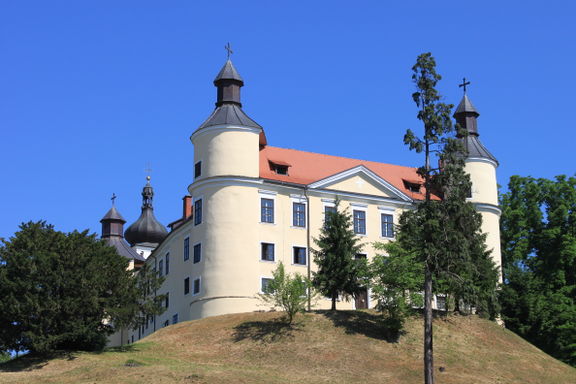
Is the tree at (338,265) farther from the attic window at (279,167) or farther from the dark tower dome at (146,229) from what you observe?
the dark tower dome at (146,229)

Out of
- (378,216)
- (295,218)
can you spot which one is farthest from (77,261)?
(378,216)

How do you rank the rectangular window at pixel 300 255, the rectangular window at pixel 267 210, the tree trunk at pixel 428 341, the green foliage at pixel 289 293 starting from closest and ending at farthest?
the tree trunk at pixel 428 341 < the green foliage at pixel 289 293 < the rectangular window at pixel 267 210 < the rectangular window at pixel 300 255

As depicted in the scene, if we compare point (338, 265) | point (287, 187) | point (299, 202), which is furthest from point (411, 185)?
point (338, 265)

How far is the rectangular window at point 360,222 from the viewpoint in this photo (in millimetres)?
60719

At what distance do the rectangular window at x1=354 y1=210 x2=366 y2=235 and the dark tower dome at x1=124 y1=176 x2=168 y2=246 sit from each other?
35486 millimetres

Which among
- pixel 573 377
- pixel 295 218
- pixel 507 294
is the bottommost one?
pixel 573 377

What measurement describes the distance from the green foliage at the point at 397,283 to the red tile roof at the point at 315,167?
10481 millimetres

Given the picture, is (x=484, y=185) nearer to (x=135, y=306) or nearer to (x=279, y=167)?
(x=279, y=167)

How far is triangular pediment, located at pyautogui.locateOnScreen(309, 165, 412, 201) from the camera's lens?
6062 cm

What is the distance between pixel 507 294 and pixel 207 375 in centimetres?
2735

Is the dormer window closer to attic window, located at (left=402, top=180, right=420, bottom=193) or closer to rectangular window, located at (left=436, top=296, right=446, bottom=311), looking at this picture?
attic window, located at (left=402, top=180, right=420, bottom=193)

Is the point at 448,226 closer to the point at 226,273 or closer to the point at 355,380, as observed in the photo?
the point at 355,380

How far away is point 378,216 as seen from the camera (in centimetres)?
6175

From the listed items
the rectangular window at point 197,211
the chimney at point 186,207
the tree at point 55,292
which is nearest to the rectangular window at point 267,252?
the rectangular window at point 197,211
